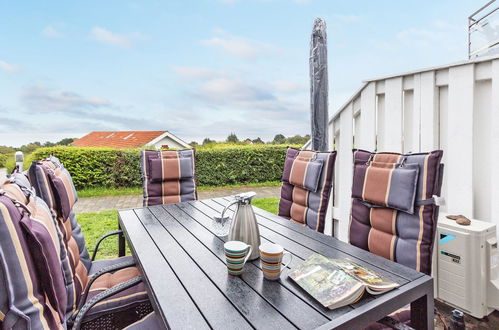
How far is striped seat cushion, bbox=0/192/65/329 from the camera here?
27.2 inches

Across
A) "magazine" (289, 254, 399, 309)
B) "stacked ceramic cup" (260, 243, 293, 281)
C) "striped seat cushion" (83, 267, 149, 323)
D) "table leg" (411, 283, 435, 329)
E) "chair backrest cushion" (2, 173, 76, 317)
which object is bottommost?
"striped seat cushion" (83, 267, 149, 323)

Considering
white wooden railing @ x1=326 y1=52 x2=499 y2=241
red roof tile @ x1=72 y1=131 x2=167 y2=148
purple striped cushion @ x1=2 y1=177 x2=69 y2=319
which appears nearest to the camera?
purple striped cushion @ x1=2 y1=177 x2=69 y2=319

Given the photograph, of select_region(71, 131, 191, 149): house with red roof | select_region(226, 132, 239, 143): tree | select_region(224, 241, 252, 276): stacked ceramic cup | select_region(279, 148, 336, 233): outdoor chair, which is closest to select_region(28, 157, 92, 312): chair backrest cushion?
select_region(224, 241, 252, 276): stacked ceramic cup

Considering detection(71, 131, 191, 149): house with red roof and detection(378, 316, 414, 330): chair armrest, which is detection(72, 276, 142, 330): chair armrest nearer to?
detection(378, 316, 414, 330): chair armrest

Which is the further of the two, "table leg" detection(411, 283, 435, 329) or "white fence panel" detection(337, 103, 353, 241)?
"white fence panel" detection(337, 103, 353, 241)

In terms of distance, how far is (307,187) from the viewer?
6.95ft

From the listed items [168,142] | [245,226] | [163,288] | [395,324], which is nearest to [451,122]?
[395,324]

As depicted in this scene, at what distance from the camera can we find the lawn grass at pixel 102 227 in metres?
3.21

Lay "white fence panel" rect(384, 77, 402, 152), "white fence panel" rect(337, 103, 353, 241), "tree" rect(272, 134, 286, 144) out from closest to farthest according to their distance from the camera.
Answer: "white fence panel" rect(384, 77, 402, 152) → "white fence panel" rect(337, 103, 353, 241) → "tree" rect(272, 134, 286, 144)

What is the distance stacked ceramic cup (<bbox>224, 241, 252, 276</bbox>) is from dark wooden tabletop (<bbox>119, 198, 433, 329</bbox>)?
31 mm

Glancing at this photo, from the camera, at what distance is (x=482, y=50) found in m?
4.48

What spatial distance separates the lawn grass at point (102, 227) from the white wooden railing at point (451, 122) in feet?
8.76

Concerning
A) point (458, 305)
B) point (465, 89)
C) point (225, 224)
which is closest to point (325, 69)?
point (465, 89)

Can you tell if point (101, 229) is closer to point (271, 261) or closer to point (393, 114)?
point (271, 261)
